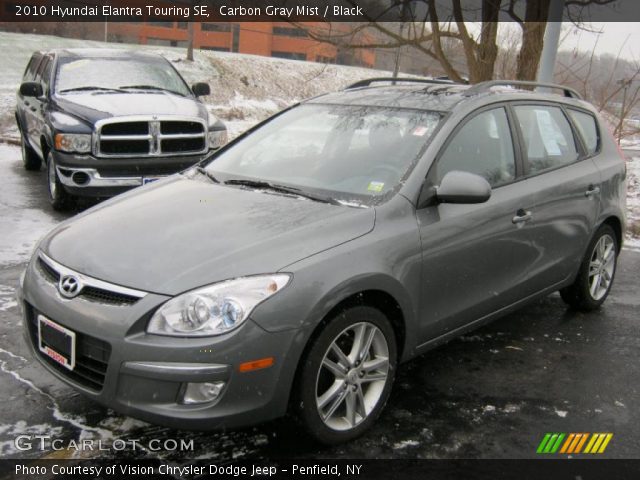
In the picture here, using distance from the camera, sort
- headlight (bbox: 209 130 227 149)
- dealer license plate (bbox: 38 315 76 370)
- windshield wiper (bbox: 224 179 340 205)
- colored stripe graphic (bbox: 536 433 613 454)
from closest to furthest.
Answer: dealer license plate (bbox: 38 315 76 370), colored stripe graphic (bbox: 536 433 613 454), windshield wiper (bbox: 224 179 340 205), headlight (bbox: 209 130 227 149)

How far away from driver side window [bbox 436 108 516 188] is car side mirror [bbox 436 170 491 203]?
18 centimetres

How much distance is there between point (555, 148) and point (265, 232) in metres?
2.50

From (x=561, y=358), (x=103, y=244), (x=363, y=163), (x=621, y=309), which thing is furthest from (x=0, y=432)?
(x=621, y=309)

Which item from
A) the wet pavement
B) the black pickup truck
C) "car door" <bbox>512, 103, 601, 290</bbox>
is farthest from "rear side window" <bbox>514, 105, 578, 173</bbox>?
the black pickup truck

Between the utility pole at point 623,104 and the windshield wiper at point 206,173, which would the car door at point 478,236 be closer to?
the windshield wiper at point 206,173

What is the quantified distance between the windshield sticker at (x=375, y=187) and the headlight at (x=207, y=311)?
1043 mm

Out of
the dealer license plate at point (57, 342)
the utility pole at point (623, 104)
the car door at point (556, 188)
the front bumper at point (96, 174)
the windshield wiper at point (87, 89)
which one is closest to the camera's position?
the dealer license plate at point (57, 342)

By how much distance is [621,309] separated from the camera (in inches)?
208

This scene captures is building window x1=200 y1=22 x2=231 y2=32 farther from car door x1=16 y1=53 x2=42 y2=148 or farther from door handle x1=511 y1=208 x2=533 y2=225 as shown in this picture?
door handle x1=511 y1=208 x2=533 y2=225

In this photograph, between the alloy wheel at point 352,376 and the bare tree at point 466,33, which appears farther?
the bare tree at point 466,33

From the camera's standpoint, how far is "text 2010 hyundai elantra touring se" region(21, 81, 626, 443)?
103 inches

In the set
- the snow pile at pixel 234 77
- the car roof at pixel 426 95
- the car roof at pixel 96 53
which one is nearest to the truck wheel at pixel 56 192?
the car roof at pixel 96 53

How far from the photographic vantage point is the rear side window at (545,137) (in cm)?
423

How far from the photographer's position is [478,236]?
12.0 feet
